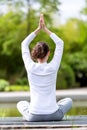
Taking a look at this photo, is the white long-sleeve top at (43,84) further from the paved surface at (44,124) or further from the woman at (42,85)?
the paved surface at (44,124)

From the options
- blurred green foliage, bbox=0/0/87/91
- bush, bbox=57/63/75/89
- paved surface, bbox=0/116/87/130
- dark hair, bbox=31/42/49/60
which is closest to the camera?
paved surface, bbox=0/116/87/130

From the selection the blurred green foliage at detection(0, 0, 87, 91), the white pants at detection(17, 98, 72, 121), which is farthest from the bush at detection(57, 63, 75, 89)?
the white pants at detection(17, 98, 72, 121)

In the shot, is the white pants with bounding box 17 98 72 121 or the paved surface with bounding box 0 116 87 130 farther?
the white pants with bounding box 17 98 72 121

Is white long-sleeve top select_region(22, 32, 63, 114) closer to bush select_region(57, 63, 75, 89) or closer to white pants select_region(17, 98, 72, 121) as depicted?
white pants select_region(17, 98, 72, 121)

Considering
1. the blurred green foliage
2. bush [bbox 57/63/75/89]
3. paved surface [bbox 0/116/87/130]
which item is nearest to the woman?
paved surface [bbox 0/116/87/130]

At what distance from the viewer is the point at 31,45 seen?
74.1ft

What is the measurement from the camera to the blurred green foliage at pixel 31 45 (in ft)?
76.7

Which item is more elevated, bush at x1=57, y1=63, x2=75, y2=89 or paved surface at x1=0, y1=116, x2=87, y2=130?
paved surface at x1=0, y1=116, x2=87, y2=130

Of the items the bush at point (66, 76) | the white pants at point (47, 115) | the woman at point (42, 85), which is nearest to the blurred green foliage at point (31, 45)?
the bush at point (66, 76)

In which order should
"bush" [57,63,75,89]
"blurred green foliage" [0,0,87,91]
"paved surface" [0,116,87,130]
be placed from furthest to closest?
1. "bush" [57,63,75,89]
2. "blurred green foliage" [0,0,87,91]
3. "paved surface" [0,116,87,130]

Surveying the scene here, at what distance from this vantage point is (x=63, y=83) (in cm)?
2344

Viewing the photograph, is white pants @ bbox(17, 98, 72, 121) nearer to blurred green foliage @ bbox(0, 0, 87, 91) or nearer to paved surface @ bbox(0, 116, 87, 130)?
paved surface @ bbox(0, 116, 87, 130)

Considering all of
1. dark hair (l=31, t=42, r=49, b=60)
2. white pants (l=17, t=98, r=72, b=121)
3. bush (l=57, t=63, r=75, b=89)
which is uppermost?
dark hair (l=31, t=42, r=49, b=60)

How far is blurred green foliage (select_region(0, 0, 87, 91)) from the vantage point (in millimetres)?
23391
